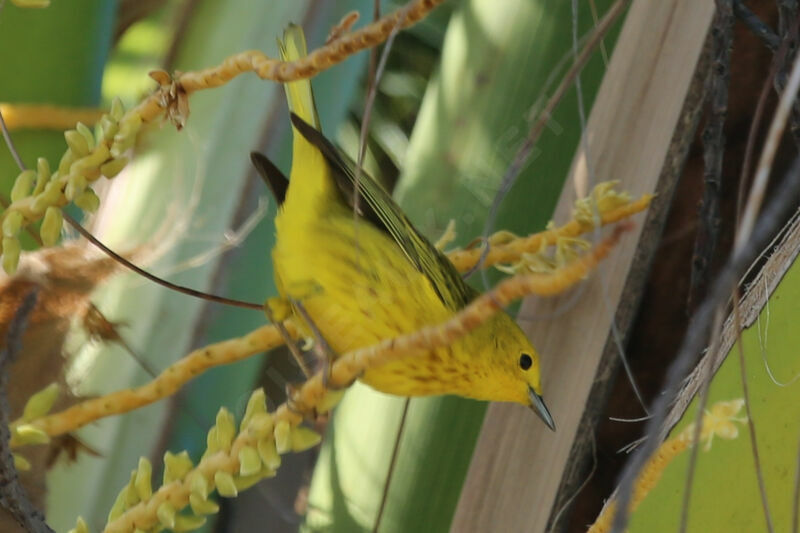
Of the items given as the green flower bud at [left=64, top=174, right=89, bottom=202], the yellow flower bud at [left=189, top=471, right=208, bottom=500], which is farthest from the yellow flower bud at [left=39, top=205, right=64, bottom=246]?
the yellow flower bud at [left=189, top=471, right=208, bottom=500]

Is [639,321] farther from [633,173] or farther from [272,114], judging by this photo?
[272,114]

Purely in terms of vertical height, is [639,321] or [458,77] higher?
[458,77]

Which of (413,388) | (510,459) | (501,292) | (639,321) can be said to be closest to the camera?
(501,292)

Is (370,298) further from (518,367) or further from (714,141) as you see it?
(714,141)

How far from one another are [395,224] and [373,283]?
1.7 inches

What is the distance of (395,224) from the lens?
19.0 inches

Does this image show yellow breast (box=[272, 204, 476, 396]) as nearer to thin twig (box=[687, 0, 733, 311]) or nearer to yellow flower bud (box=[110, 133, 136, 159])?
yellow flower bud (box=[110, 133, 136, 159])

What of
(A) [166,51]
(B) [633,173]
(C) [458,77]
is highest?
(A) [166,51]

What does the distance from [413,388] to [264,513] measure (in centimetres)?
31

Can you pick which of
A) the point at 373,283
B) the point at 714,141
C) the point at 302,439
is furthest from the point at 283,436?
the point at 714,141

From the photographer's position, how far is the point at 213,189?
647mm

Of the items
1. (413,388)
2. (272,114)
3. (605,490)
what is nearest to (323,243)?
(413,388)

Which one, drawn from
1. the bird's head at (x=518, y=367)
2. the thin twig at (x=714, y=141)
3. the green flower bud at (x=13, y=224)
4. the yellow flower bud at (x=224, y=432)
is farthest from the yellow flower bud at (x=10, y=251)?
the thin twig at (x=714, y=141)

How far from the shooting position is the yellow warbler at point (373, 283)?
0.45m
